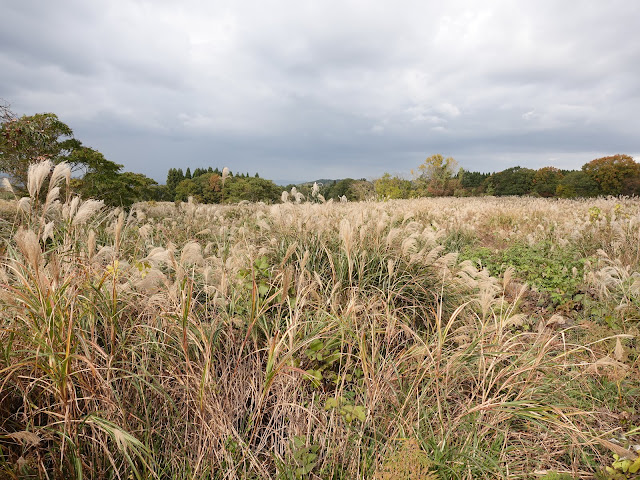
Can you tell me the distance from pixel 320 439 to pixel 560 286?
4.73 meters

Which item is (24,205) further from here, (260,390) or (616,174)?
(616,174)

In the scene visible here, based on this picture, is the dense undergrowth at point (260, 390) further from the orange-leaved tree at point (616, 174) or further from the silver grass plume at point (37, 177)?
the orange-leaved tree at point (616, 174)

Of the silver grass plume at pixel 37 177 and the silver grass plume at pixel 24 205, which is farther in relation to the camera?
the silver grass plume at pixel 24 205

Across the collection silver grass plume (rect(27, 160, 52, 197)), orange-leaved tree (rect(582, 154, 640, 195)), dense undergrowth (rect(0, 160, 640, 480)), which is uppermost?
orange-leaved tree (rect(582, 154, 640, 195))

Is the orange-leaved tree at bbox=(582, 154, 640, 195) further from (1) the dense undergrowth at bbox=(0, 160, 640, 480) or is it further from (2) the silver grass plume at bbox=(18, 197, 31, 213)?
(2) the silver grass plume at bbox=(18, 197, 31, 213)

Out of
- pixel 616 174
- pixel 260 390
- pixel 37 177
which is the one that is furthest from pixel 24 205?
pixel 616 174

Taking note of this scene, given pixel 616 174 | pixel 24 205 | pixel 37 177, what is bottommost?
pixel 24 205

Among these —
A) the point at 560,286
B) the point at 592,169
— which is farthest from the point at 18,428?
the point at 592,169

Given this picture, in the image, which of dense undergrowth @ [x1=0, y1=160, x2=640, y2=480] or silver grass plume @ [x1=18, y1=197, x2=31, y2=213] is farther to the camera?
silver grass plume @ [x1=18, y1=197, x2=31, y2=213]

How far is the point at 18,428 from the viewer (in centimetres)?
198

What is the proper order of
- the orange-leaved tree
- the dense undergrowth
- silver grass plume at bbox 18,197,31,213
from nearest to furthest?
the dense undergrowth → silver grass plume at bbox 18,197,31,213 → the orange-leaved tree

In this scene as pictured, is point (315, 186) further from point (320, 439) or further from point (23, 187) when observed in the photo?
point (23, 187)

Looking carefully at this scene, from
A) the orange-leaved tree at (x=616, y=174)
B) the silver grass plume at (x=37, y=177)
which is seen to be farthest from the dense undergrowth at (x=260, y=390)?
the orange-leaved tree at (x=616, y=174)

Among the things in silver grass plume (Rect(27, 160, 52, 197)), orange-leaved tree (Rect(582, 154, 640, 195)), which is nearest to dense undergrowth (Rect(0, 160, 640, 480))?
silver grass plume (Rect(27, 160, 52, 197))
